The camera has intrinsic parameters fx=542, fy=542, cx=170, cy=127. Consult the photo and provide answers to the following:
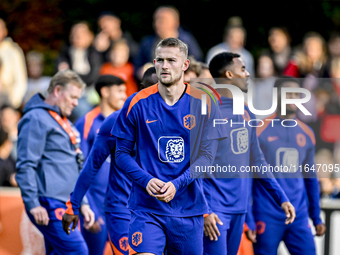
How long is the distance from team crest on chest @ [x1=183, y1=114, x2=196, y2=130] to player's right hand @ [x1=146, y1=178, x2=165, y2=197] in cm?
55

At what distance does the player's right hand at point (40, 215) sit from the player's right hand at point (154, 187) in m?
1.73

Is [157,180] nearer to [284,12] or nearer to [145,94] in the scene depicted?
[145,94]

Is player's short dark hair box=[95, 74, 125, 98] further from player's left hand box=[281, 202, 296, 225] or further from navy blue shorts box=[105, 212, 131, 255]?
player's left hand box=[281, 202, 296, 225]

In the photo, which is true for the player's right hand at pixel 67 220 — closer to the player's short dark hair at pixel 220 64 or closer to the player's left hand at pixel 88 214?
the player's left hand at pixel 88 214

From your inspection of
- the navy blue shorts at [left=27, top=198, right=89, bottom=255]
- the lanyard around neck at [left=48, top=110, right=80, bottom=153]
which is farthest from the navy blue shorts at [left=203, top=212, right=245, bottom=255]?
the lanyard around neck at [left=48, top=110, right=80, bottom=153]

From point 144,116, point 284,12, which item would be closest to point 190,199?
point 144,116

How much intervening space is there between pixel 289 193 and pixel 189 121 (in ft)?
7.16

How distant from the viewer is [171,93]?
4.62 metres

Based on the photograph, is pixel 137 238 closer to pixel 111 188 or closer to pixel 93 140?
pixel 111 188

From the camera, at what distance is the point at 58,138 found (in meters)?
5.89

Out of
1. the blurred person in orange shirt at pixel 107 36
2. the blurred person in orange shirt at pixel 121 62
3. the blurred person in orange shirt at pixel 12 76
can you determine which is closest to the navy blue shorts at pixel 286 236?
the blurred person in orange shirt at pixel 121 62

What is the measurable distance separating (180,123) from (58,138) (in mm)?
1862

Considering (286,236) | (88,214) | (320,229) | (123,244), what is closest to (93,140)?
Result: (88,214)

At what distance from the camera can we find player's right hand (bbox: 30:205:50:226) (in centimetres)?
557
